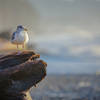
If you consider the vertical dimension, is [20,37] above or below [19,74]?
above

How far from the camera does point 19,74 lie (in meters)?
7.70

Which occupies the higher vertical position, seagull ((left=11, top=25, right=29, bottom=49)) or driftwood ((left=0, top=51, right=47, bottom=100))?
seagull ((left=11, top=25, right=29, bottom=49))

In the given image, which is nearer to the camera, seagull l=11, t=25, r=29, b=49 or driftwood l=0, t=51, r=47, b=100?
driftwood l=0, t=51, r=47, b=100

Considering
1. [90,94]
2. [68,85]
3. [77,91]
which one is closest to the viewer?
[90,94]

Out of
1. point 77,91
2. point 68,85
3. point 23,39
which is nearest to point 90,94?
A: point 77,91

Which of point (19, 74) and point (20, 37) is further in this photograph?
point (20, 37)

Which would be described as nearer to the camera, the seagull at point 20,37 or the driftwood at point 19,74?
the driftwood at point 19,74

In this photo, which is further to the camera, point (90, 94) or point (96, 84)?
point (96, 84)

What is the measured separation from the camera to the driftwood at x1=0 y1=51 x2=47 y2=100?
7.47 m

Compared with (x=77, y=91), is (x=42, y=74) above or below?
above

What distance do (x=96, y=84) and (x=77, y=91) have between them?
Answer: 357cm

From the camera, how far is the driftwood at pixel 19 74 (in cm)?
747

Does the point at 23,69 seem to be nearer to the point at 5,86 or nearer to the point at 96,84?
the point at 5,86

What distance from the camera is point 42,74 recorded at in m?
7.94
